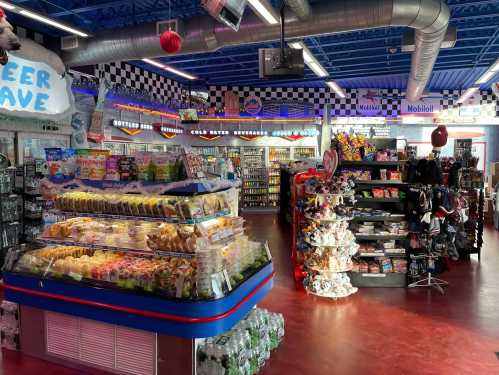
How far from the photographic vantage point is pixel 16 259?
395 centimetres

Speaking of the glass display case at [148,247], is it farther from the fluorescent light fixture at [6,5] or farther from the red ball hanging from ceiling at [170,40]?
the fluorescent light fixture at [6,5]

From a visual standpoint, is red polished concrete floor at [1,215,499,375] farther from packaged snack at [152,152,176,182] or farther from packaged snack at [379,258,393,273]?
packaged snack at [152,152,176,182]

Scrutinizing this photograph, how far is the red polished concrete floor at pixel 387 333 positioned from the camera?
375cm

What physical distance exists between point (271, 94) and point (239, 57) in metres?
4.44

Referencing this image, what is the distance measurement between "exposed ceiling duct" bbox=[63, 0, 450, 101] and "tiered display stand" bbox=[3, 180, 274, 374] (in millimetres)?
3694

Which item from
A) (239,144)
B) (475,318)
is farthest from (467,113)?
(475,318)

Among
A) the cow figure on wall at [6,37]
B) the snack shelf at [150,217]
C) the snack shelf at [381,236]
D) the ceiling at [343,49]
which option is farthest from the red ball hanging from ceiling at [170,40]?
the snack shelf at [381,236]

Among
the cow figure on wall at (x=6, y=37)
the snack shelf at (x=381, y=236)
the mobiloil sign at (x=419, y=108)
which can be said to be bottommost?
the snack shelf at (x=381, y=236)

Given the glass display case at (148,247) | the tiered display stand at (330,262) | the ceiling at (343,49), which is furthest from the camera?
the ceiling at (343,49)

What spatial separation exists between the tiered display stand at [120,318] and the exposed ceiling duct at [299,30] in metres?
3.69

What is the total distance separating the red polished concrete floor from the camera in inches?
148

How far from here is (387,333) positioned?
450 centimetres

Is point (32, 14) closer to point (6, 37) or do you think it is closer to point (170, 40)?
point (170, 40)

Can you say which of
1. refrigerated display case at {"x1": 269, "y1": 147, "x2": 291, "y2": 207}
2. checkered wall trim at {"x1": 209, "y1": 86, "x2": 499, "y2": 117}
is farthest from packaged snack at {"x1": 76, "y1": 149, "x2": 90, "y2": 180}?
checkered wall trim at {"x1": 209, "y1": 86, "x2": 499, "y2": 117}
